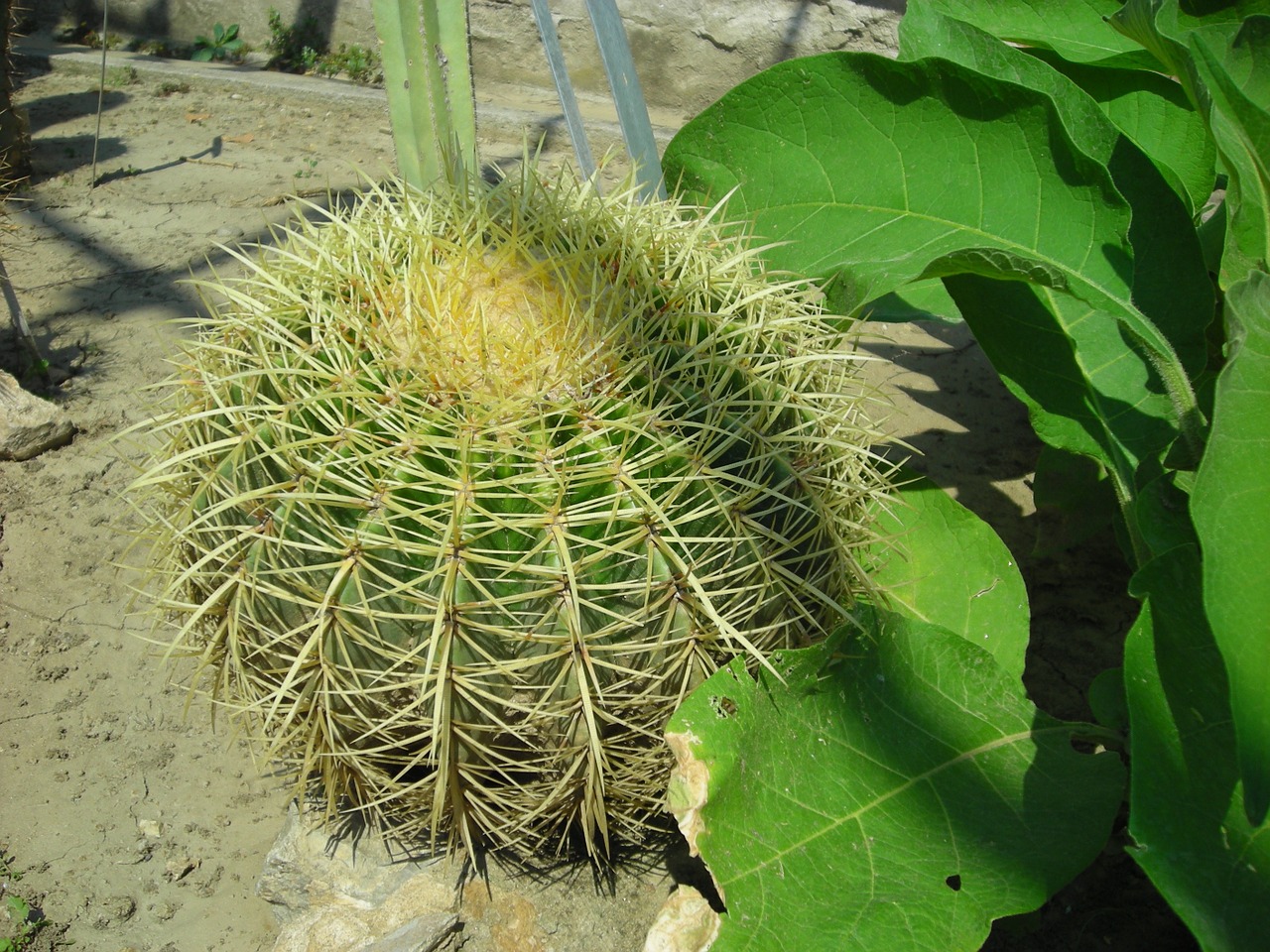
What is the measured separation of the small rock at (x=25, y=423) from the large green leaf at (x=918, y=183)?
197cm

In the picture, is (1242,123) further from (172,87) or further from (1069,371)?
(172,87)

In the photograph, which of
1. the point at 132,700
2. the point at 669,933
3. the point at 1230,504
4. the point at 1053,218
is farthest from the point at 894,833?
the point at 132,700

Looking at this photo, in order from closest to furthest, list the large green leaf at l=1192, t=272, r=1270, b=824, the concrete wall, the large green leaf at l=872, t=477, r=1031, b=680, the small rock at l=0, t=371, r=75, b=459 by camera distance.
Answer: the large green leaf at l=1192, t=272, r=1270, b=824 → the large green leaf at l=872, t=477, r=1031, b=680 → the small rock at l=0, t=371, r=75, b=459 → the concrete wall

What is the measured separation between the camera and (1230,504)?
3.45ft

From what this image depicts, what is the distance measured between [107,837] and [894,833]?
1.49 m

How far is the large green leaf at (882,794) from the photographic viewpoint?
127 cm

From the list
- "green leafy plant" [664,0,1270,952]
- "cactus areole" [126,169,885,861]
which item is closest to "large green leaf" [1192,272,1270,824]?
"green leafy plant" [664,0,1270,952]

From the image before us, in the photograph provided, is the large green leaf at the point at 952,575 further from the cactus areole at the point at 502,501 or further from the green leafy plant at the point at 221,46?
the green leafy plant at the point at 221,46

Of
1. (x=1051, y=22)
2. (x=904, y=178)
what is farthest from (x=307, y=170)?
(x=904, y=178)

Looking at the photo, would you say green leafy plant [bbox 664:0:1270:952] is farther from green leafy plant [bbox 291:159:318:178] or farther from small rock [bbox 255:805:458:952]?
green leafy plant [bbox 291:159:318:178]

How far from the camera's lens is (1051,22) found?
2.16 m

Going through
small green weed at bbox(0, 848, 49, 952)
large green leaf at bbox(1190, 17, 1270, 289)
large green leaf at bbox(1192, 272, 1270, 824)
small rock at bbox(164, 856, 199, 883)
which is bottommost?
small rock at bbox(164, 856, 199, 883)

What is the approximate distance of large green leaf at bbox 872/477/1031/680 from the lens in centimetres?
174

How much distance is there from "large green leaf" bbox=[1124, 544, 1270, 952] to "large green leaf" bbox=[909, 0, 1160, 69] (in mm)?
1303
